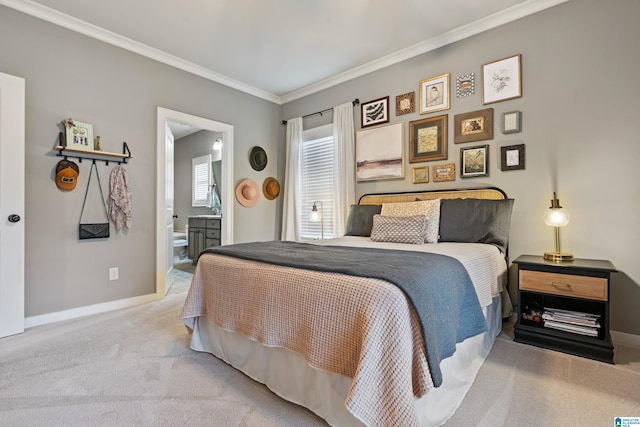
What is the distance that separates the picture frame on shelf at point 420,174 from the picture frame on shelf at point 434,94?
59 centimetres

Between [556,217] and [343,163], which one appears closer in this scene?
[556,217]

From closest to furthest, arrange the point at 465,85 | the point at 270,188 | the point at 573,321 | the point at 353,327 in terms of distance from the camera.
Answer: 1. the point at 353,327
2. the point at 573,321
3. the point at 465,85
4. the point at 270,188

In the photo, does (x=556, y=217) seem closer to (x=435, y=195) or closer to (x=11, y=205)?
(x=435, y=195)

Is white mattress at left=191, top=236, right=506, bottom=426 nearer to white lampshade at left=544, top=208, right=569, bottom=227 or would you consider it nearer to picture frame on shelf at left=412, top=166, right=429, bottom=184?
white lampshade at left=544, top=208, right=569, bottom=227

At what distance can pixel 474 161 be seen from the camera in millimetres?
2924

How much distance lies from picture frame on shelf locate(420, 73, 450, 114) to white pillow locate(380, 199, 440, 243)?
105 centimetres

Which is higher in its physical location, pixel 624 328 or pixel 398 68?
pixel 398 68

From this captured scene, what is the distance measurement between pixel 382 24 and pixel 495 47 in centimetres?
106

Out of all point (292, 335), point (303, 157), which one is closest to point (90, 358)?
point (292, 335)

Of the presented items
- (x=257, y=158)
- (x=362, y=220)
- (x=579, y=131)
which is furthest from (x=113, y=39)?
(x=579, y=131)

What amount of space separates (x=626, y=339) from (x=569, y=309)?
14.8 inches

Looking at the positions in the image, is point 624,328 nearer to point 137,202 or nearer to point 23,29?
point 137,202

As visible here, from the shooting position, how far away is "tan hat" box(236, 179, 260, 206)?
13.7ft

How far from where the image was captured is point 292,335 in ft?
4.66
